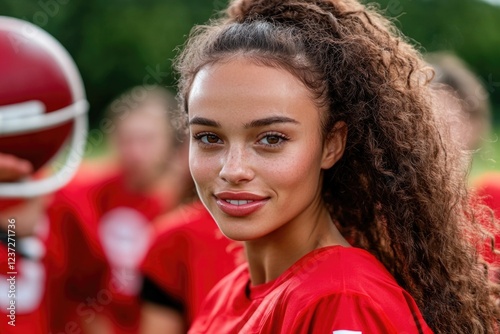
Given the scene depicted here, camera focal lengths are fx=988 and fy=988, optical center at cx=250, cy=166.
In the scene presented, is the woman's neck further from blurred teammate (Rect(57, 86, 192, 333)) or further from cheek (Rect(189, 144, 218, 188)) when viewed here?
blurred teammate (Rect(57, 86, 192, 333))

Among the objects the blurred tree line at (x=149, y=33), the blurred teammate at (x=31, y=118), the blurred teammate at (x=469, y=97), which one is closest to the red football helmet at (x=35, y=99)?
the blurred teammate at (x=31, y=118)

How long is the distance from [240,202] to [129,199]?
3.84 meters

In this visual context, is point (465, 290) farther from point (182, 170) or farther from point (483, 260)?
point (182, 170)

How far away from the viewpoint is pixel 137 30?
15344 millimetres

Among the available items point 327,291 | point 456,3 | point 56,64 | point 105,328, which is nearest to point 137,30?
point 456,3

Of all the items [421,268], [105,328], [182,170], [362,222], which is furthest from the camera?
[105,328]

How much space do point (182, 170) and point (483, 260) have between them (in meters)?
2.18

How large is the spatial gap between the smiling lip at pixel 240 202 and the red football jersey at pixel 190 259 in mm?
1609

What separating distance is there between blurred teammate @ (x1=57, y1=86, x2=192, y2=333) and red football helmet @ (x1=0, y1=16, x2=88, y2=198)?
165 centimetres

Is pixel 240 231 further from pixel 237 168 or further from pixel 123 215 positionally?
pixel 123 215

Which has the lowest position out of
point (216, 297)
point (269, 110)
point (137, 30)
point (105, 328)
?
point (137, 30)

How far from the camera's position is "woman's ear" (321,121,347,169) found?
2.30 m

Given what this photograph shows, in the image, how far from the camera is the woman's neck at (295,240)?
91.0 inches

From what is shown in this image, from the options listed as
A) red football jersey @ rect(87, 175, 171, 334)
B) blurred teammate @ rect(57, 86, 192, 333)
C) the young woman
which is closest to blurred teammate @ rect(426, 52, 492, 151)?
blurred teammate @ rect(57, 86, 192, 333)
